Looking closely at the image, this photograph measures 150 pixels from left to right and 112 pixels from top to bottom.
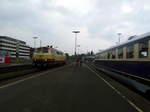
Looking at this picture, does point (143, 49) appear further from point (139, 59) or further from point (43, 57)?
point (43, 57)

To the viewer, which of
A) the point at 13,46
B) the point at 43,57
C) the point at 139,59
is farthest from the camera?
the point at 13,46

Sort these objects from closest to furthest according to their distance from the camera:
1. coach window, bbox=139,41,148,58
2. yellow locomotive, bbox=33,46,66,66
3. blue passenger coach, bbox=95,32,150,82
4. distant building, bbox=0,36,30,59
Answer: blue passenger coach, bbox=95,32,150,82 < coach window, bbox=139,41,148,58 < yellow locomotive, bbox=33,46,66,66 < distant building, bbox=0,36,30,59

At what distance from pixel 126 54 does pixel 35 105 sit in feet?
26.3

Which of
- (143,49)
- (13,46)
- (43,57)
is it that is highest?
(13,46)

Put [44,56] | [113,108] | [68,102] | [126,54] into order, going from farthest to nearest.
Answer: [44,56] < [126,54] < [68,102] < [113,108]

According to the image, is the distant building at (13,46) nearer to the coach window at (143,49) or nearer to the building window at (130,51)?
the building window at (130,51)

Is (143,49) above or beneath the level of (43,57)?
Result: above

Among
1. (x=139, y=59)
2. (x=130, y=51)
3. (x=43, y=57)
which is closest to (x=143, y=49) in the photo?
(x=139, y=59)

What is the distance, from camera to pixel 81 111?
657 centimetres

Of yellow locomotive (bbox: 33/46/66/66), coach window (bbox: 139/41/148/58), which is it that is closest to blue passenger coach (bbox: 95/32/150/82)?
coach window (bbox: 139/41/148/58)

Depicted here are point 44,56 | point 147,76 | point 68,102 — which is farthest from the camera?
point 44,56

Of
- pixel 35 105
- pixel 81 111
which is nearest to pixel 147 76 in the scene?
pixel 81 111

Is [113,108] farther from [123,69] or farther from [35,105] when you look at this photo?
[123,69]

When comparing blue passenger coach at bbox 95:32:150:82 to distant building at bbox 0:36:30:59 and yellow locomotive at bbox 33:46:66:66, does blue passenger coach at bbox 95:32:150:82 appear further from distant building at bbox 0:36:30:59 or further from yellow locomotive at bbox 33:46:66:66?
distant building at bbox 0:36:30:59
